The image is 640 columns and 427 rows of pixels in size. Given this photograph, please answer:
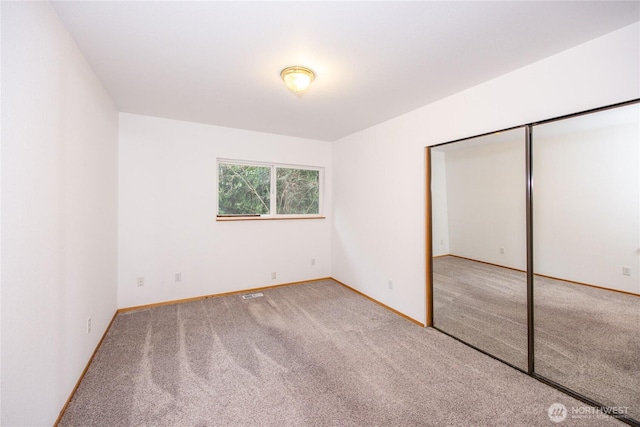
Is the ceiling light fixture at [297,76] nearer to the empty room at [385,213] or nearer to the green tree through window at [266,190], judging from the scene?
the empty room at [385,213]

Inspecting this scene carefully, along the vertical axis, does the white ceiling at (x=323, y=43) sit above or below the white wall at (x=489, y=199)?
above

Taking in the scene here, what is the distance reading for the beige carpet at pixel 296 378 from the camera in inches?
64.5

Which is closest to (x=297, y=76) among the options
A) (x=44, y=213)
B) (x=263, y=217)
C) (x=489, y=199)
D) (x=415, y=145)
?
(x=415, y=145)

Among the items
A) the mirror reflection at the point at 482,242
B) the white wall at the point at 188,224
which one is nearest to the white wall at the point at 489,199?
the mirror reflection at the point at 482,242

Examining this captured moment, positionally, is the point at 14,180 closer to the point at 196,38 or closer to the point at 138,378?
the point at 196,38

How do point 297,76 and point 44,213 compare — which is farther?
point 297,76

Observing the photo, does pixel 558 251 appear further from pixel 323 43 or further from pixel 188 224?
pixel 188 224

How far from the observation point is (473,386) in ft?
6.24

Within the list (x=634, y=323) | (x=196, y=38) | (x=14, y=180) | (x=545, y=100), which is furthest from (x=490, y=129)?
(x=14, y=180)

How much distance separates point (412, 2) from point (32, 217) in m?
2.22

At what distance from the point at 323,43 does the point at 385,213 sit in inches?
85.5

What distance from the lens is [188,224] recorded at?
3.54 meters

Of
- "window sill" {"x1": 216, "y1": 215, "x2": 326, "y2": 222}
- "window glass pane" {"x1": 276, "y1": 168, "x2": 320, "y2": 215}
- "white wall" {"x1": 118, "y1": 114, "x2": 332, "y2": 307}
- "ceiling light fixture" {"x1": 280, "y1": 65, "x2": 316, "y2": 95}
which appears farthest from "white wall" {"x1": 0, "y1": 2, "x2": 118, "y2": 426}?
"window glass pane" {"x1": 276, "y1": 168, "x2": 320, "y2": 215}

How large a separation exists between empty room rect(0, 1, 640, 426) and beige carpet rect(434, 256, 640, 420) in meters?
0.01
